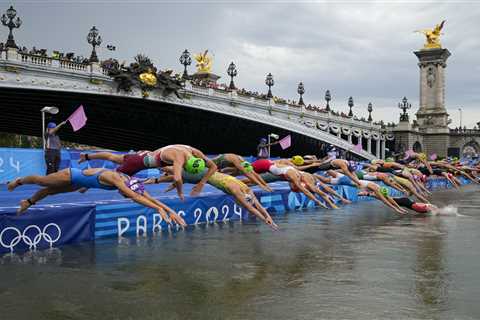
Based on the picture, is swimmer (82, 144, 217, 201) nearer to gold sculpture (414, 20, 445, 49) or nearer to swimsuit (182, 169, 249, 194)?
swimsuit (182, 169, 249, 194)

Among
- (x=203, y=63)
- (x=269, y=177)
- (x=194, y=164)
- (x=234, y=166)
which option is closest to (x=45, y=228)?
(x=194, y=164)

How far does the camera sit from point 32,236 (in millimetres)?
13195

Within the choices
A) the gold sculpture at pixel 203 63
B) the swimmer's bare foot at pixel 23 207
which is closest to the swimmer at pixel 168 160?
the swimmer's bare foot at pixel 23 207

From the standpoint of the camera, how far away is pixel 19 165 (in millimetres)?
27891

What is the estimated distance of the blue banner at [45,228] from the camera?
41.5 ft

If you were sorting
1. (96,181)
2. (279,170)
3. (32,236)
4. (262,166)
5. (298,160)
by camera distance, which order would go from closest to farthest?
1. (96,181)
2. (32,236)
3. (279,170)
4. (262,166)
5. (298,160)

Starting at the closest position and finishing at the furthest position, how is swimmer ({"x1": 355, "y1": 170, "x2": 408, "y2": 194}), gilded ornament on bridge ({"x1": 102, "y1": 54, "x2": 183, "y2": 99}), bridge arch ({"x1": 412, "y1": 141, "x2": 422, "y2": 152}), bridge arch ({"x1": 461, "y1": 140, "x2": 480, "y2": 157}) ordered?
swimmer ({"x1": 355, "y1": 170, "x2": 408, "y2": 194}) < gilded ornament on bridge ({"x1": 102, "y1": 54, "x2": 183, "y2": 99}) < bridge arch ({"x1": 412, "y1": 141, "x2": 422, "y2": 152}) < bridge arch ({"x1": 461, "y1": 140, "x2": 480, "y2": 157})

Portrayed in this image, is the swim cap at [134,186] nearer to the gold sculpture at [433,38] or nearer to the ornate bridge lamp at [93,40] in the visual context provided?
the ornate bridge lamp at [93,40]

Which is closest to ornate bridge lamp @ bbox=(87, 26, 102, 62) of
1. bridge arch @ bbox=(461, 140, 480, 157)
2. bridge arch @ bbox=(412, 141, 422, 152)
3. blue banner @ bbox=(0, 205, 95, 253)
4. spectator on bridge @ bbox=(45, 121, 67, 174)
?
spectator on bridge @ bbox=(45, 121, 67, 174)

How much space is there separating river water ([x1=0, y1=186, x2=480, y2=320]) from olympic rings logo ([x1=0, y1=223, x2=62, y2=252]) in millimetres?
496

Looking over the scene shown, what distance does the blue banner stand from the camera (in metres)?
12.6

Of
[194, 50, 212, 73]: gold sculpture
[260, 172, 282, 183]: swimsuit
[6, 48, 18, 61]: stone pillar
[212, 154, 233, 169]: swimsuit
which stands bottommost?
[260, 172, 282, 183]: swimsuit

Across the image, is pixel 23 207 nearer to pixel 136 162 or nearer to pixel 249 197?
pixel 136 162

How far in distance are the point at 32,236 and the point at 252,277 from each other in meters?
5.96
